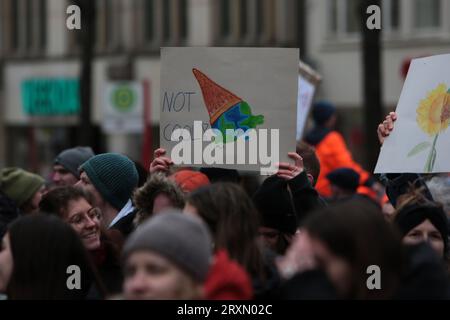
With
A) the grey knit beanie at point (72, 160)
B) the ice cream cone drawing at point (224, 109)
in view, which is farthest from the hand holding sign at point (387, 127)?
the grey knit beanie at point (72, 160)

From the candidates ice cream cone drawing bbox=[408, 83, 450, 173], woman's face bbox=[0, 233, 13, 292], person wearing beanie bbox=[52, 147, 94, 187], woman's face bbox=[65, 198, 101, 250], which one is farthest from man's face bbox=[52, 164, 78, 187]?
woman's face bbox=[0, 233, 13, 292]

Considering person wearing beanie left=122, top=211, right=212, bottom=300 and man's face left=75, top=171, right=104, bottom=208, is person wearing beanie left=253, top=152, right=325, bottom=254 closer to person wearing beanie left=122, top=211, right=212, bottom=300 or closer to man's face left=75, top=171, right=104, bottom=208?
man's face left=75, top=171, right=104, bottom=208

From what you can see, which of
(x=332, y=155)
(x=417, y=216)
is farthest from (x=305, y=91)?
(x=417, y=216)

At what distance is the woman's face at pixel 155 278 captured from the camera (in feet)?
12.2

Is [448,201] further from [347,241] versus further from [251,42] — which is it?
[251,42]

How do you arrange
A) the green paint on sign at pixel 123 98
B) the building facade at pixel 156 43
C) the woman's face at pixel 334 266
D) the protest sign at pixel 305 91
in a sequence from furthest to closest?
the building facade at pixel 156 43, the green paint on sign at pixel 123 98, the protest sign at pixel 305 91, the woman's face at pixel 334 266

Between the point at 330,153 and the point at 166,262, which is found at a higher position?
the point at 166,262

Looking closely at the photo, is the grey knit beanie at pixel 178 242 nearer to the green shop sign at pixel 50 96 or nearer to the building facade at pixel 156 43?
the building facade at pixel 156 43

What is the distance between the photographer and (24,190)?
299 inches

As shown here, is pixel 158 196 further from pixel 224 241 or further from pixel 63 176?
pixel 63 176

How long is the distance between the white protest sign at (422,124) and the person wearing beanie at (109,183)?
1594 mm

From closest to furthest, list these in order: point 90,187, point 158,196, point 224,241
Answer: point 224,241 → point 158,196 → point 90,187

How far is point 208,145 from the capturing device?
5879 mm

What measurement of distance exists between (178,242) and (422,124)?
7.97 ft
